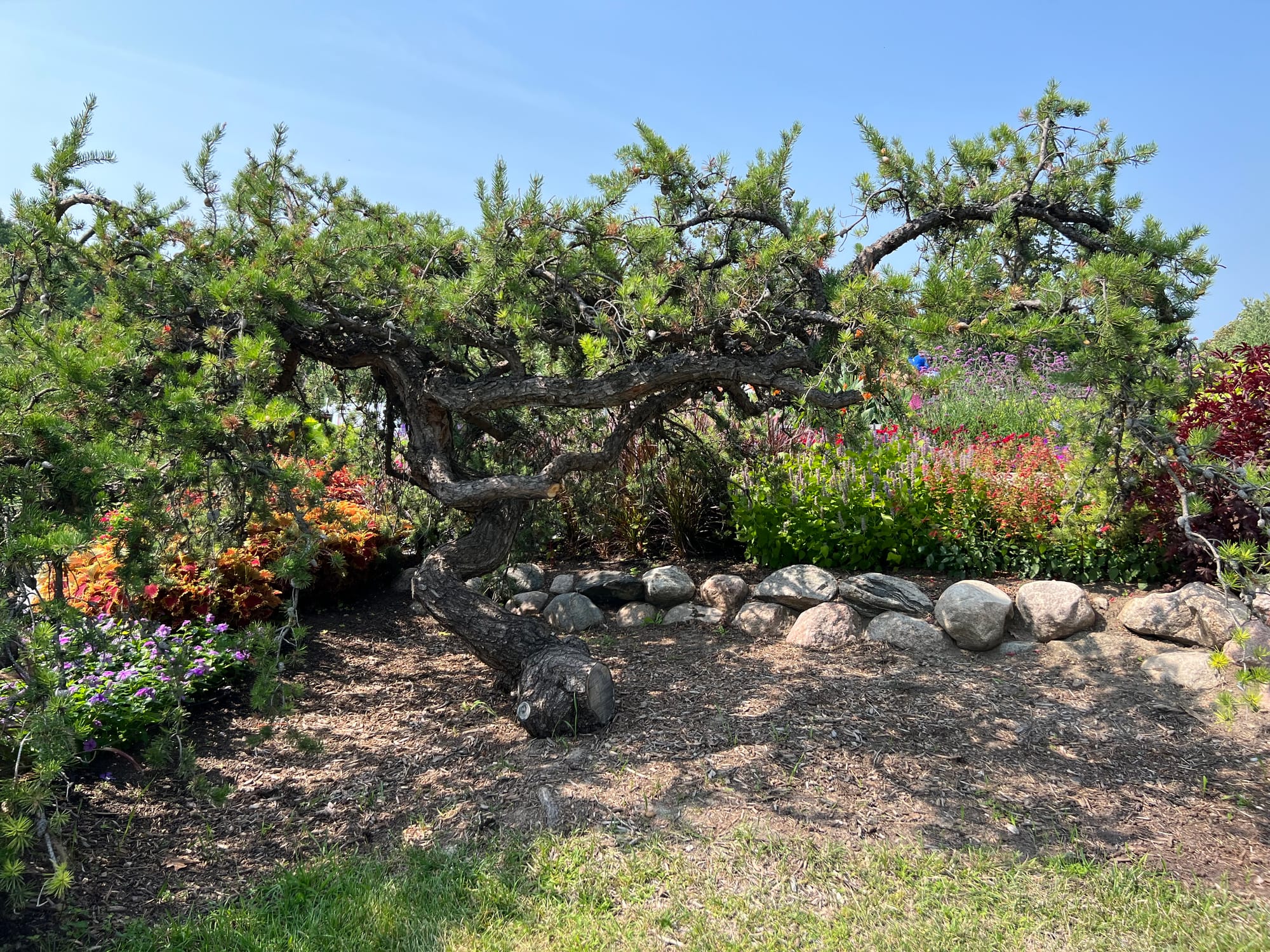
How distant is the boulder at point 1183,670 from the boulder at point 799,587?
1.88m

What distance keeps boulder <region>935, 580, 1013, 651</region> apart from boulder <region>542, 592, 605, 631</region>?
2383 mm

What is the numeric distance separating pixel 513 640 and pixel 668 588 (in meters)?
1.95

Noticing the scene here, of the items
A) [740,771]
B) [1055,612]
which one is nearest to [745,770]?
[740,771]

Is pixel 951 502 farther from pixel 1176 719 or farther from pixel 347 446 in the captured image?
pixel 347 446

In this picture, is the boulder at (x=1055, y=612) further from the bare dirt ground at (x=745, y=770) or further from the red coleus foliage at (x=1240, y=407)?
the red coleus foliage at (x=1240, y=407)

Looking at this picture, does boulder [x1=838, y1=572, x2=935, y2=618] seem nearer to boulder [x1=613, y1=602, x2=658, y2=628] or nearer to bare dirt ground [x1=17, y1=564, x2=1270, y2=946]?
bare dirt ground [x1=17, y1=564, x2=1270, y2=946]

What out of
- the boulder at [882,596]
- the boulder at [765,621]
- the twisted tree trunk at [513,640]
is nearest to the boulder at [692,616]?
the boulder at [765,621]

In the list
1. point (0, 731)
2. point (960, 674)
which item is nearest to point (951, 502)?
point (960, 674)

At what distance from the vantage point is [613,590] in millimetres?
6250

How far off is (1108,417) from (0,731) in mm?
4568

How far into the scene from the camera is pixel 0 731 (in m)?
2.64

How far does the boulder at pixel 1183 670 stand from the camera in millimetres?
4504

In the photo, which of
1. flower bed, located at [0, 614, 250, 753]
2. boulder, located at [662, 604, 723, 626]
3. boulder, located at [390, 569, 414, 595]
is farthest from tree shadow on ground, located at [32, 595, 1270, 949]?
boulder, located at [390, 569, 414, 595]

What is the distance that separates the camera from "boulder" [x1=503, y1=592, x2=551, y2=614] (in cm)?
629
